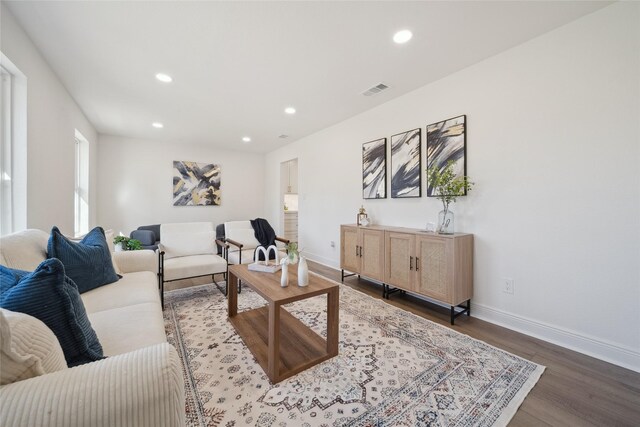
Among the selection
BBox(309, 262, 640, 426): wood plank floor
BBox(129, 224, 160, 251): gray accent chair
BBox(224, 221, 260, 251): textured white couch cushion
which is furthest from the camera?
BBox(129, 224, 160, 251): gray accent chair

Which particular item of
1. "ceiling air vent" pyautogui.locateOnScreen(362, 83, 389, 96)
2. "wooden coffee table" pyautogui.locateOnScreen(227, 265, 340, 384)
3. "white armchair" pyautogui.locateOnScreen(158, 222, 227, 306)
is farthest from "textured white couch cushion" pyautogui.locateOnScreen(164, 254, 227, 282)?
"ceiling air vent" pyautogui.locateOnScreen(362, 83, 389, 96)

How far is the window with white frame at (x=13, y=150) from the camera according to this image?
193cm

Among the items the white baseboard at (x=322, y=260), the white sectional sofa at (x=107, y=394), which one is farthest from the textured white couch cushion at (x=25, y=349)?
the white baseboard at (x=322, y=260)

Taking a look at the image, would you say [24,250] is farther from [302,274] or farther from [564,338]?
[564,338]

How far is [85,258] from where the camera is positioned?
1.76 m

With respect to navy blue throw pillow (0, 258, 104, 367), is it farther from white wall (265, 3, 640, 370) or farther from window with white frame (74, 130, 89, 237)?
window with white frame (74, 130, 89, 237)

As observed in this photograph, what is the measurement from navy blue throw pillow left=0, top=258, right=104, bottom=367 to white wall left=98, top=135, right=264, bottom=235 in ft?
15.9

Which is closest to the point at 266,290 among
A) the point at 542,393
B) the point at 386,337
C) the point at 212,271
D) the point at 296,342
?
the point at 296,342

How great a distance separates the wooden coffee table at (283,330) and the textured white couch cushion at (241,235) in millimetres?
1526

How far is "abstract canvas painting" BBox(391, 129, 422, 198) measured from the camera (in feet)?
9.74

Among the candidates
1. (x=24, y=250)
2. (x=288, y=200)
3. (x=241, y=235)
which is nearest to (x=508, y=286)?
(x=241, y=235)

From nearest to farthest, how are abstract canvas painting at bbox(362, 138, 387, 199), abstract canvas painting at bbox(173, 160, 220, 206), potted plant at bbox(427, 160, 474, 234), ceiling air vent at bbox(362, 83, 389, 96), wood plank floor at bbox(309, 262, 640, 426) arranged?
1. wood plank floor at bbox(309, 262, 640, 426)
2. potted plant at bbox(427, 160, 474, 234)
3. ceiling air vent at bbox(362, 83, 389, 96)
4. abstract canvas painting at bbox(362, 138, 387, 199)
5. abstract canvas painting at bbox(173, 160, 220, 206)

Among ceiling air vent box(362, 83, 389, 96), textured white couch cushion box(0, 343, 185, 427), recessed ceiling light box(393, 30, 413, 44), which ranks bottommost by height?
textured white couch cushion box(0, 343, 185, 427)

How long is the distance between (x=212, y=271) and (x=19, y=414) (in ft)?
7.88
